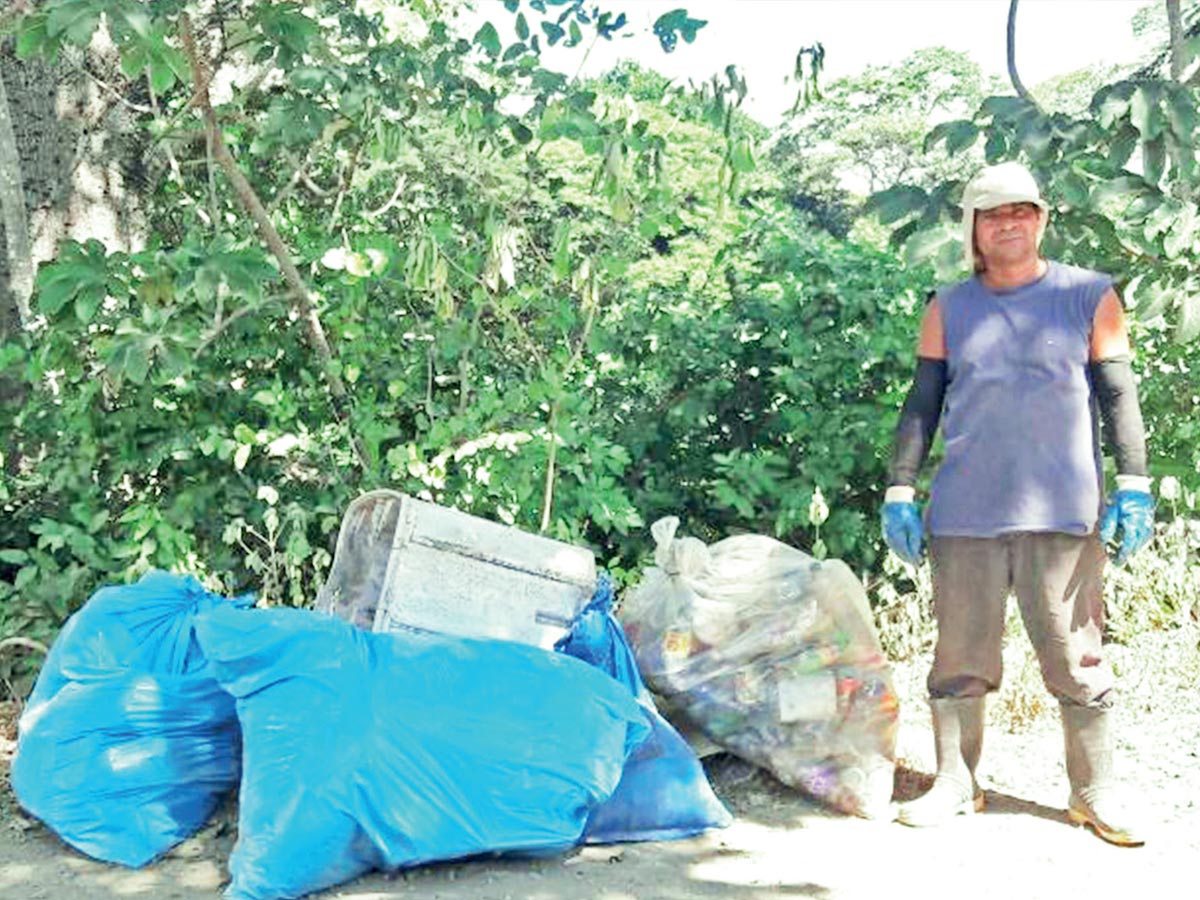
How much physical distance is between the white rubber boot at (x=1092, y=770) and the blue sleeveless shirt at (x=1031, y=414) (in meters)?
0.48

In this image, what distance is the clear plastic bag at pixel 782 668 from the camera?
4133 mm

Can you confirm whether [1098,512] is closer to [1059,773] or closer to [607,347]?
[1059,773]

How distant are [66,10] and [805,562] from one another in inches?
90.2

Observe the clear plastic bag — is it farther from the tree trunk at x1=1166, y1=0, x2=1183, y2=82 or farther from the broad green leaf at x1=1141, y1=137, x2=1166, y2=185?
the tree trunk at x1=1166, y1=0, x2=1183, y2=82

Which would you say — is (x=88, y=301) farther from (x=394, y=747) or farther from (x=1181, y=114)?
(x=1181, y=114)

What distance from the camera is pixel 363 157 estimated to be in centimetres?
556

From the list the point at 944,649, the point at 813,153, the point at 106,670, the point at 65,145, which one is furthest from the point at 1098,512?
the point at 813,153

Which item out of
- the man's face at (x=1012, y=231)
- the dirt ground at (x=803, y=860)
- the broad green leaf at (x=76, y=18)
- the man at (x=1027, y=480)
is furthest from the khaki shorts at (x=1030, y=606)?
the broad green leaf at (x=76, y=18)

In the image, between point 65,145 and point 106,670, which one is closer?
point 106,670

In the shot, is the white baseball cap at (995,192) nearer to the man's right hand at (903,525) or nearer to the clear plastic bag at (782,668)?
the man's right hand at (903,525)

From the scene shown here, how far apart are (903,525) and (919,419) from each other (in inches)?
11.0

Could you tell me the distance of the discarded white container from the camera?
432 centimetres

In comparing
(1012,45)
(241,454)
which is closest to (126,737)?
(241,454)

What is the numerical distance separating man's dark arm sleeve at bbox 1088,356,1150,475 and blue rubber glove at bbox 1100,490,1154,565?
0.06 m
